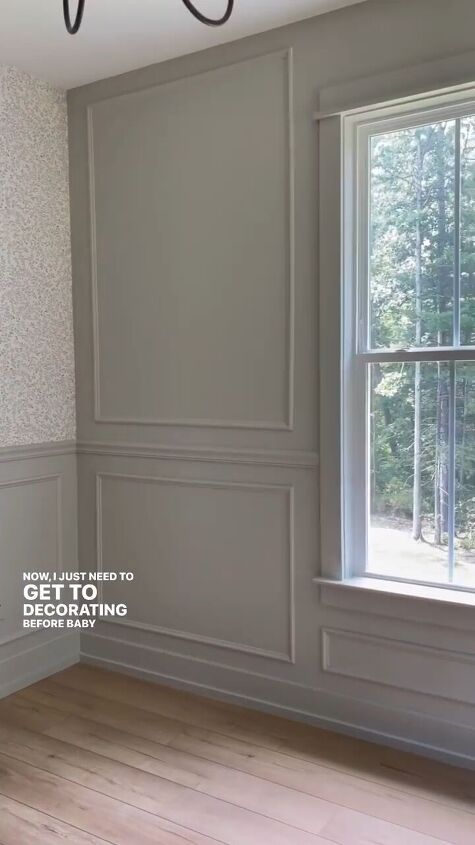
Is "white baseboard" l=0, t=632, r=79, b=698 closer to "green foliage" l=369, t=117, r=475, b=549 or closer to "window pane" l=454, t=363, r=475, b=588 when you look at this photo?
"green foliage" l=369, t=117, r=475, b=549

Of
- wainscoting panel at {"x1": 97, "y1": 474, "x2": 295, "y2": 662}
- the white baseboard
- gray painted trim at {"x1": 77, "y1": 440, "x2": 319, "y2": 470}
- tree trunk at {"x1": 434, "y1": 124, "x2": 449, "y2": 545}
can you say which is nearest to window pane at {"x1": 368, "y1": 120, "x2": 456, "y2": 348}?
tree trunk at {"x1": 434, "y1": 124, "x2": 449, "y2": 545}

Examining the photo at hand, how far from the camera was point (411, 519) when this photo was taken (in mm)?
2549

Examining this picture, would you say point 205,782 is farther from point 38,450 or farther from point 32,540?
point 38,450

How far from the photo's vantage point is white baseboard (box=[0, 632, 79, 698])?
120 inches

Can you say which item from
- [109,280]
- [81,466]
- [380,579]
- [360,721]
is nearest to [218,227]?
[109,280]

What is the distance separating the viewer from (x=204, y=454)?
2.94 meters

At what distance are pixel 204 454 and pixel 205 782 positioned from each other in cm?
121

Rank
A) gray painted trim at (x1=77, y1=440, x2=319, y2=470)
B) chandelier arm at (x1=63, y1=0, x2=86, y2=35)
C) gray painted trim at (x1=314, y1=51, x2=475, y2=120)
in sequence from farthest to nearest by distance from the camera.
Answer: gray painted trim at (x1=77, y1=440, x2=319, y2=470) → gray painted trim at (x1=314, y1=51, x2=475, y2=120) → chandelier arm at (x1=63, y1=0, x2=86, y2=35)

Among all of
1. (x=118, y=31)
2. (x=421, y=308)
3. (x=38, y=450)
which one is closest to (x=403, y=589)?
(x=421, y=308)

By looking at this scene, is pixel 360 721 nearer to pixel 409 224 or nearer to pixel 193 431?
pixel 193 431

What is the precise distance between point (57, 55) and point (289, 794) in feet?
9.50

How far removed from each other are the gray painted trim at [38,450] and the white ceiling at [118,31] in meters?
1.61

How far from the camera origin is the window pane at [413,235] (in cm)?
243

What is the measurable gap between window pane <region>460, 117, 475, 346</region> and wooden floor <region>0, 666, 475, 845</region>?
149 centimetres
